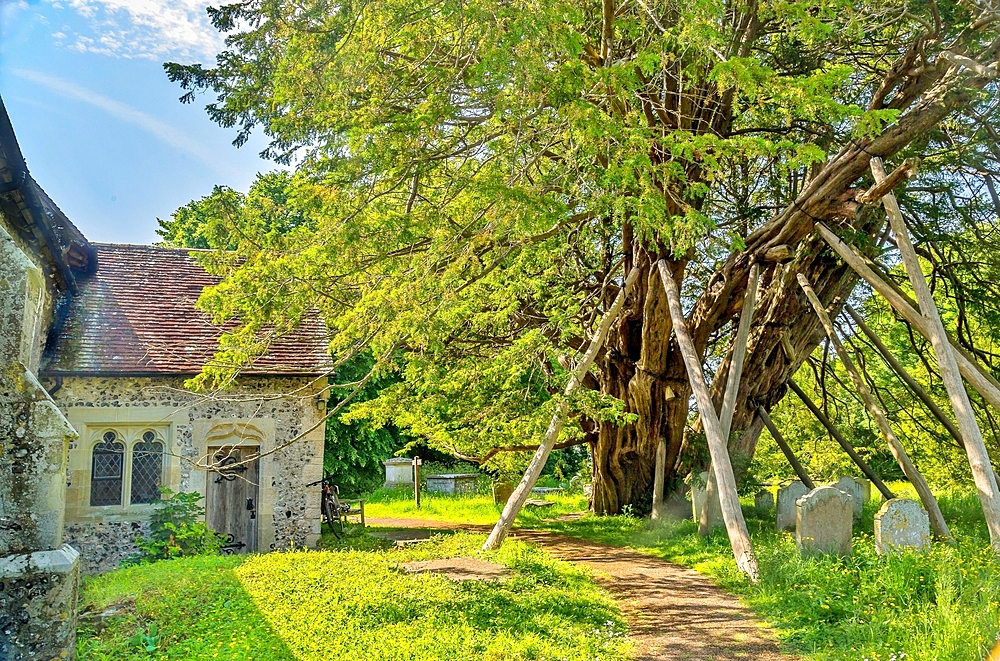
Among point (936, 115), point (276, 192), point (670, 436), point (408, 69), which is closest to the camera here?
point (408, 69)

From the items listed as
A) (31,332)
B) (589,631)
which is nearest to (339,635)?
(589,631)

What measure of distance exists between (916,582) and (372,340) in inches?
261

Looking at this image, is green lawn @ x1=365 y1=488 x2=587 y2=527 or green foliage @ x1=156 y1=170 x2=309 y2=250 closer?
green foliage @ x1=156 y1=170 x2=309 y2=250

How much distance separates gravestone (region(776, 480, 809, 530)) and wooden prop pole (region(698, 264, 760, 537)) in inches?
38.4

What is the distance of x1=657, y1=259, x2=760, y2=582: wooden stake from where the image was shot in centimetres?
914

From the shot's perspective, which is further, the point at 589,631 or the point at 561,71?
the point at 561,71

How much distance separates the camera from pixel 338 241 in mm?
8750

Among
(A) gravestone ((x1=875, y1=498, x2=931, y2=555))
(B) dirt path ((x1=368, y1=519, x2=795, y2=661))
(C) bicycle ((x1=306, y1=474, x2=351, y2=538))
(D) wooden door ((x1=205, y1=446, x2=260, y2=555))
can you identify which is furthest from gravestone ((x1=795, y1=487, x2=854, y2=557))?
(C) bicycle ((x1=306, y1=474, x2=351, y2=538))

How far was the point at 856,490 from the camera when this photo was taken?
13266 mm

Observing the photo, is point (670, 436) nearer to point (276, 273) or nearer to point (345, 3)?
point (276, 273)

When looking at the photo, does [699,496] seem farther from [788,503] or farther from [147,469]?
[147,469]

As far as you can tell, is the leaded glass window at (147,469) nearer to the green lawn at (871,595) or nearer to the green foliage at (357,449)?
the green lawn at (871,595)

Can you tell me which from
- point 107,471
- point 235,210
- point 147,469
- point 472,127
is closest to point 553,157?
point 472,127

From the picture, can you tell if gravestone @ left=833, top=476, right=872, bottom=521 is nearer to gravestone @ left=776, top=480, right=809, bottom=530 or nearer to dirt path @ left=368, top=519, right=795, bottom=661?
gravestone @ left=776, top=480, right=809, bottom=530
